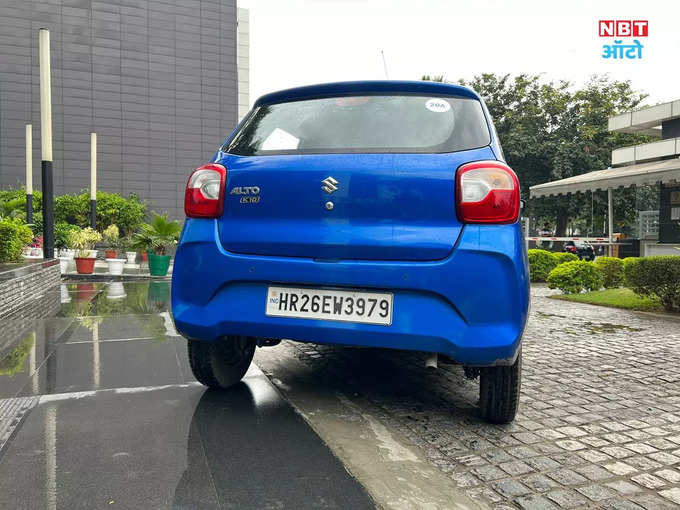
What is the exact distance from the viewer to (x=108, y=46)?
85.3ft

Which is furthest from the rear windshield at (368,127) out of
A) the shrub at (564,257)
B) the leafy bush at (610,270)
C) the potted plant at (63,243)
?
the potted plant at (63,243)

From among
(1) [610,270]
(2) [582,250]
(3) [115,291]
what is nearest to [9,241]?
(3) [115,291]

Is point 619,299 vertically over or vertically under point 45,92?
under

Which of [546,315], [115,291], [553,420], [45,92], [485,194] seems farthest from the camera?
[115,291]

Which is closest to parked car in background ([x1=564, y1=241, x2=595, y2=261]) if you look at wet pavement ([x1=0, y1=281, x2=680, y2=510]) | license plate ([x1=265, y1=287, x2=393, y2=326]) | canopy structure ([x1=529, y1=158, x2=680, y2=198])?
canopy structure ([x1=529, y1=158, x2=680, y2=198])

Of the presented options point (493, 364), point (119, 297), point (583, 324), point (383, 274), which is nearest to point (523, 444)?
point (493, 364)

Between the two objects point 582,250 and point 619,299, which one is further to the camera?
point 582,250

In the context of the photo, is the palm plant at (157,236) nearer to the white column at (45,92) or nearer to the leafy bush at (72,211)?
the white column at (45,92)

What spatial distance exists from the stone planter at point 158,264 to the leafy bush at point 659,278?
9129 mm

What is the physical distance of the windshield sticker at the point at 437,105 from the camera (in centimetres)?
303

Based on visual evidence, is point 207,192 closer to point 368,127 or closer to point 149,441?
point 368,127

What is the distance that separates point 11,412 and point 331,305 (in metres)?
1.87

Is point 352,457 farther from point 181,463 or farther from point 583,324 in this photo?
point 583,324

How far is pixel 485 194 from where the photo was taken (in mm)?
2693
